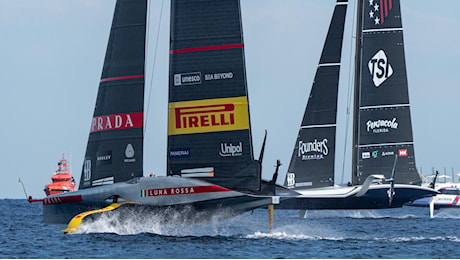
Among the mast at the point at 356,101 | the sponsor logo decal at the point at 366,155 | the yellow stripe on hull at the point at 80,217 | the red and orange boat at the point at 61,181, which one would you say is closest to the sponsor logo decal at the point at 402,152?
the sponsor logo decal at the point at 366,155

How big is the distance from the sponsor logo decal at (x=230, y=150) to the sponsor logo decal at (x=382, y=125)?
15344mm

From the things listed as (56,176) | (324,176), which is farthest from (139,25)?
(56,176)

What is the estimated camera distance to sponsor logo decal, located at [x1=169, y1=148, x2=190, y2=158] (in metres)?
30.4

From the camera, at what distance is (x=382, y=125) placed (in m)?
44.4

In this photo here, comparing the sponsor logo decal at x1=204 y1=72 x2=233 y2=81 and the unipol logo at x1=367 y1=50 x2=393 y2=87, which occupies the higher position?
the unipol logo at x1=367 y1=50 x2=393 y2=87

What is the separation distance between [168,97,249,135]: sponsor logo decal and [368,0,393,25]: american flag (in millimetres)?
16155

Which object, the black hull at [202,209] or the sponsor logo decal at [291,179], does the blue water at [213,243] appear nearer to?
the black hull at [202,209]

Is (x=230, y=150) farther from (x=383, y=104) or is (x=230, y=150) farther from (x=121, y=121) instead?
(x=383, y=104)

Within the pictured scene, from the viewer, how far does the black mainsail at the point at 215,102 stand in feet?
99.0

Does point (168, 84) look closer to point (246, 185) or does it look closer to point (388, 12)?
point (246, 185)

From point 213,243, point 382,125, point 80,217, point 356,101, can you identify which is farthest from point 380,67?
point 80,217

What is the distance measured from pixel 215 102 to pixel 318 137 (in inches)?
554

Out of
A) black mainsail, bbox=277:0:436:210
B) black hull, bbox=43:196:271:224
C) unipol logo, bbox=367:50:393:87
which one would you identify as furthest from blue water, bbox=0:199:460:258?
unipol logo, bbox=367:50:393:87

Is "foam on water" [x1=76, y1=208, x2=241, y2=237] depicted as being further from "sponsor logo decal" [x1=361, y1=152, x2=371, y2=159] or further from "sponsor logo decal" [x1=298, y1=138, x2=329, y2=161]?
"sponsor logo decal" [x1=361, y1=152, x2=371, y2=159]
